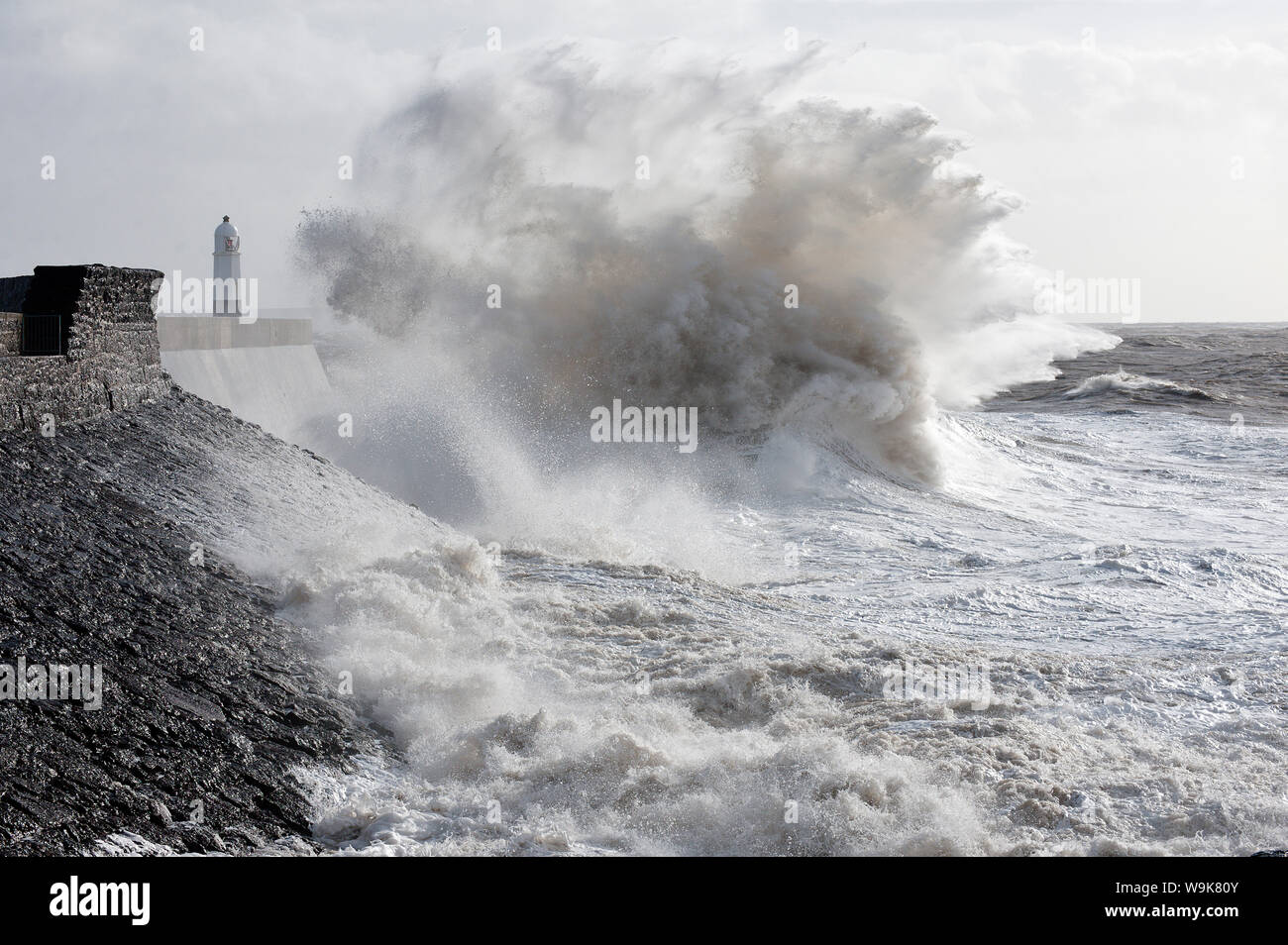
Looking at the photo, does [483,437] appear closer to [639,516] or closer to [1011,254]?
[639,516]

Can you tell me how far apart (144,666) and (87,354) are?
12.3ft

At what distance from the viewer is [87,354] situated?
838cm

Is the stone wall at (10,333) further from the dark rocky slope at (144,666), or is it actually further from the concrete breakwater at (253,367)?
the concrete breakwater at (253,367)

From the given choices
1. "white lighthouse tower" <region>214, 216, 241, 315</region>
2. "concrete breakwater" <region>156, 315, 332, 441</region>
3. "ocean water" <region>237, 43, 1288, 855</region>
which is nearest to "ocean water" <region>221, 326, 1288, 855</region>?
"ocean water" <region>237, 43, 1288, 855</region>

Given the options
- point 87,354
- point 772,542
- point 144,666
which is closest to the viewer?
point 144,666

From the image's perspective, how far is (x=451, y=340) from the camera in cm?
1666

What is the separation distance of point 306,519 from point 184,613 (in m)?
2.41

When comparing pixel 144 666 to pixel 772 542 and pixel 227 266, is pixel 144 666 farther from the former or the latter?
pixel 227 266

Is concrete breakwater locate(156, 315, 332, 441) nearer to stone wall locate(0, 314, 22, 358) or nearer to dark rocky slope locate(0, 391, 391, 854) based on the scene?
stone wall locate(0, 314, 22, 358)

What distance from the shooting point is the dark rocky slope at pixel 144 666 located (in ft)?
14.9

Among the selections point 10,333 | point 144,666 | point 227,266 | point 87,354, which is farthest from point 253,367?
point 144,666

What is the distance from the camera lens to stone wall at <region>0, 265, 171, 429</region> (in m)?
7.36

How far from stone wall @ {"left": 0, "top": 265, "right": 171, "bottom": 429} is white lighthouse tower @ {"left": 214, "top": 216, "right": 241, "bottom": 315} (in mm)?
6403
